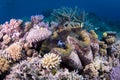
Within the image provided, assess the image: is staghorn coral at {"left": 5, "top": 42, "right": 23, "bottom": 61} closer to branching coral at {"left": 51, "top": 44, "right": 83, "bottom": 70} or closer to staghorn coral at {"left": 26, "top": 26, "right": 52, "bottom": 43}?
staghorn coral at {"left": 26, "top": 26, "right": 52, "bottom": 43}

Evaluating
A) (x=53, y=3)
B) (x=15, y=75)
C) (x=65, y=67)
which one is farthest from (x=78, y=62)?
(x=53, y=3)

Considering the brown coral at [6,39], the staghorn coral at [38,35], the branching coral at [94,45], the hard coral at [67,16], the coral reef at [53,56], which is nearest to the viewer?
the coral reef at [53,56]

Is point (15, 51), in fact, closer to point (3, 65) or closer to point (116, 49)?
point (3, 65)

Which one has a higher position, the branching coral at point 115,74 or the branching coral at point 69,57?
the branching coral at point 69,57

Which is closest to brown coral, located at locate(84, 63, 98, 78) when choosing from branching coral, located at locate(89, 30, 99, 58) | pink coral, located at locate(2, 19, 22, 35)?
branching coral, located at locate(89, 30, 99, 58)

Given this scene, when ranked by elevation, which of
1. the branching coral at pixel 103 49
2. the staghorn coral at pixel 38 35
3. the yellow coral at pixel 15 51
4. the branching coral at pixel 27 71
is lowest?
the branching coral at pixel 27 71

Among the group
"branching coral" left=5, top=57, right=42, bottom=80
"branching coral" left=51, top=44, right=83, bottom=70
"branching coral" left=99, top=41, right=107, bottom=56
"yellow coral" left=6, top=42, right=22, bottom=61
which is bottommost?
"branching coral" left=5, top=57, right=42, bottom=80

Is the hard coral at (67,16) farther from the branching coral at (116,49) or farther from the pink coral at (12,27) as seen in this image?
the branching coral at (116,49)

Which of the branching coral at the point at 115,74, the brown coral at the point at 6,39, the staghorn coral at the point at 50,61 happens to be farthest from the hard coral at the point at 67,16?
the branching coral at the point at 115,74

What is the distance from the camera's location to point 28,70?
139 inches

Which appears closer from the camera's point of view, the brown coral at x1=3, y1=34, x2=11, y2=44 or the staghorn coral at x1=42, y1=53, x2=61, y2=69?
the staghorn coral at x1=42, y1=53, x2=61, y2=69

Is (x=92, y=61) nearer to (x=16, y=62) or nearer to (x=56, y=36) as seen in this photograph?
(x=56, y=36)

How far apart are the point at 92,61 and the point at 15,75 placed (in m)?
1.55

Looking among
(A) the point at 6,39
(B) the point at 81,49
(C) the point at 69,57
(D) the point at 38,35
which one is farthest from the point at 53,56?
(A) the point at 6,39
